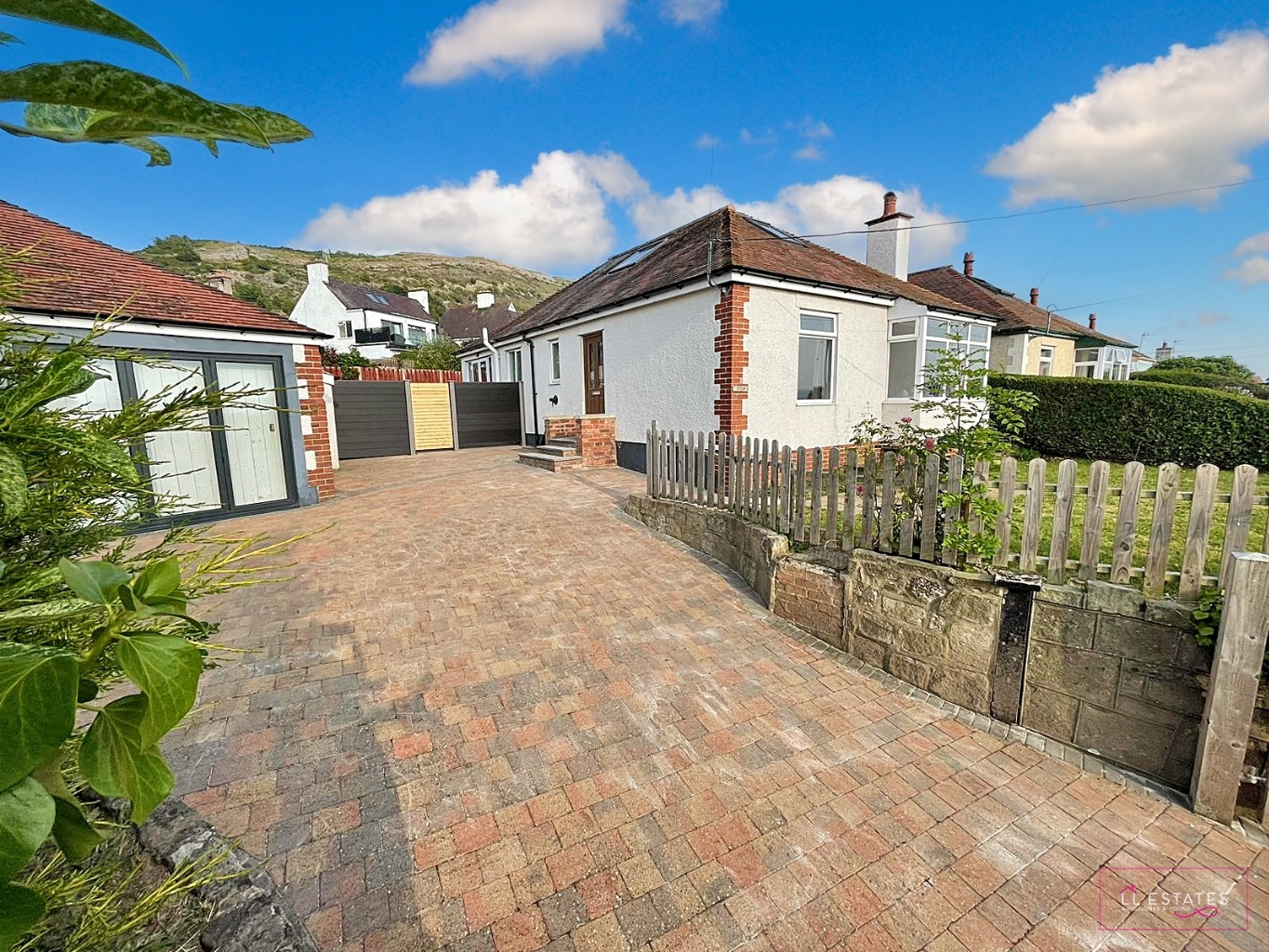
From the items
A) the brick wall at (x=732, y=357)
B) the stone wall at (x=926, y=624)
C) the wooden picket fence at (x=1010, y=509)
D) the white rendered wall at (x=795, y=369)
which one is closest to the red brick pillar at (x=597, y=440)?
the brick wall at (x=732, y=357)

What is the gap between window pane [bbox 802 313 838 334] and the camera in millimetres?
10180

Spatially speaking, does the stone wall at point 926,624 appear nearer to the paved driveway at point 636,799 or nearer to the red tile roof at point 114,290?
the paved driveway at point 636,799

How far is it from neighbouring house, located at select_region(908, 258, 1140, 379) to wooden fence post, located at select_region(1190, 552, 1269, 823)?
18.4 meters

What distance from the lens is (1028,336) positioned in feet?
70.5

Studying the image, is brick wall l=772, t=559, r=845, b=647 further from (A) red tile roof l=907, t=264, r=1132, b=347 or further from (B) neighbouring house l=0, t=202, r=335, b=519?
(A) red tile roof l=907, t=264, r=1132, b=347

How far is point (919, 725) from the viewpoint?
11.7ft

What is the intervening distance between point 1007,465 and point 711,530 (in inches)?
129

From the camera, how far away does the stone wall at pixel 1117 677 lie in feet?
10.1

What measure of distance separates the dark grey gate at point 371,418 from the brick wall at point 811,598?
13587 millimetres

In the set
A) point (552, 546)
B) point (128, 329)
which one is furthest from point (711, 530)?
point (128, 329)

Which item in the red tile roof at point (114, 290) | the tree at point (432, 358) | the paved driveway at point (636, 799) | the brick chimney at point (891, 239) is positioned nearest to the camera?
the paved driveway at point (636, 799)

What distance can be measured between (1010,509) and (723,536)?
3.00 m

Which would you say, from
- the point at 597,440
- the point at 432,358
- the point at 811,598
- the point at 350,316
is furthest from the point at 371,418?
the point at 350,316

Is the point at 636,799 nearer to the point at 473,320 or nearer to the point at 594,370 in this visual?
the point at 594,370
